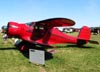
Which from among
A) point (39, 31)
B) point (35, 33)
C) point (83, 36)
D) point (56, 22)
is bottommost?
point (83, 36)

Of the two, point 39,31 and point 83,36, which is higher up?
point 39,31

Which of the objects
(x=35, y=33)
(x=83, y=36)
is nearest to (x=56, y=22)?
(x=35, y=33)

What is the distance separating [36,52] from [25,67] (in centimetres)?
93

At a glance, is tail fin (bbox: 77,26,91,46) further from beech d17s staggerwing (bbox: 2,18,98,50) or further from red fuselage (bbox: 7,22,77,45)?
red fuselage (bbox: 7,22,77,45)

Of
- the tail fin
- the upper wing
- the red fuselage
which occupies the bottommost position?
the tail fin

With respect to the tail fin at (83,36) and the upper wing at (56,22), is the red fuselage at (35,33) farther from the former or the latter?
the tail fin at (83,36)

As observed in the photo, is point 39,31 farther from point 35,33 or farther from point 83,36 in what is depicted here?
point 83,36

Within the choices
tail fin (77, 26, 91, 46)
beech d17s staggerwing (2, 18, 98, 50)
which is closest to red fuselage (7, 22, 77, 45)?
beech d17s staggerwing (2, 18, 98, 50)

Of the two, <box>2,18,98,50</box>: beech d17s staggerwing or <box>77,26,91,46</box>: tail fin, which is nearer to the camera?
<box>2,18,98,50</box>: beech d17s staggerwing

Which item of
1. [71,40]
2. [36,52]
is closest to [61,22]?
[71,40]

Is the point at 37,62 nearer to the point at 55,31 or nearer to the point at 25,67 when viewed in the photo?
the point at 25,67

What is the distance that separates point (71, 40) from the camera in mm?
17188

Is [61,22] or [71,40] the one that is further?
[71,40]

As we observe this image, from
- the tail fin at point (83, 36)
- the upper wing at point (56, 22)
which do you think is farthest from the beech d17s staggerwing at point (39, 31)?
the tail fin at point (83, 36)
